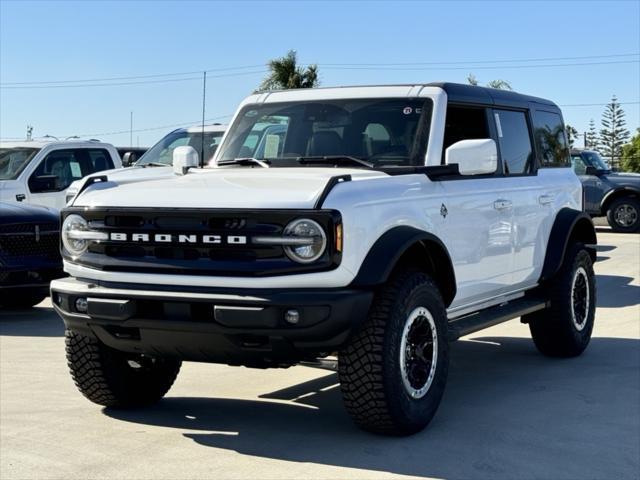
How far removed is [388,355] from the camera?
515cm

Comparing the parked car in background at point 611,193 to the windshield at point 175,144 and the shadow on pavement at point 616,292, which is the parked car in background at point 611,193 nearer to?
the shadow on pavement at point 616,292

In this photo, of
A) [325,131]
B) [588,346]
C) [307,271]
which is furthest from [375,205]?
[588,346]

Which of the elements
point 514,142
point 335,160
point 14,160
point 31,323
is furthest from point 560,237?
point 14,160

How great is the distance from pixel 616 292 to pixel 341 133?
6.56 meters

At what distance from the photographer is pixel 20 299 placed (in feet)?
35.3

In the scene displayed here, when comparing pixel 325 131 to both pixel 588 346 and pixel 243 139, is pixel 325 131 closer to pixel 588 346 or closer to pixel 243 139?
pixel 243 139

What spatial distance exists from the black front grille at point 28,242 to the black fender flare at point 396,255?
17.0ft

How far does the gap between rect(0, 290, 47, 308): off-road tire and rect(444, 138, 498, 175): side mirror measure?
6.11 meters

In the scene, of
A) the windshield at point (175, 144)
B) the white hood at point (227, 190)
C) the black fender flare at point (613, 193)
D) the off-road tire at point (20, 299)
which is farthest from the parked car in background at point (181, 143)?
the black fender flare at point (613, 193)

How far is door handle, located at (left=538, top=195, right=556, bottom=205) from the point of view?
24.5 feet

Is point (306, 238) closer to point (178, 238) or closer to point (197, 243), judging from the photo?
point (197, 243)

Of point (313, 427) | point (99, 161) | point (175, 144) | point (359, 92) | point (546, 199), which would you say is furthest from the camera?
point (99, 161)

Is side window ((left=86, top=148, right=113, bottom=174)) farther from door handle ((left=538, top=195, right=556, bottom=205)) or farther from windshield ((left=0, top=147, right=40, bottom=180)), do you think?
door handle ((left=538, top=195, right=556, bottom=205))

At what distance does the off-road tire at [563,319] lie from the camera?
7664 mm
